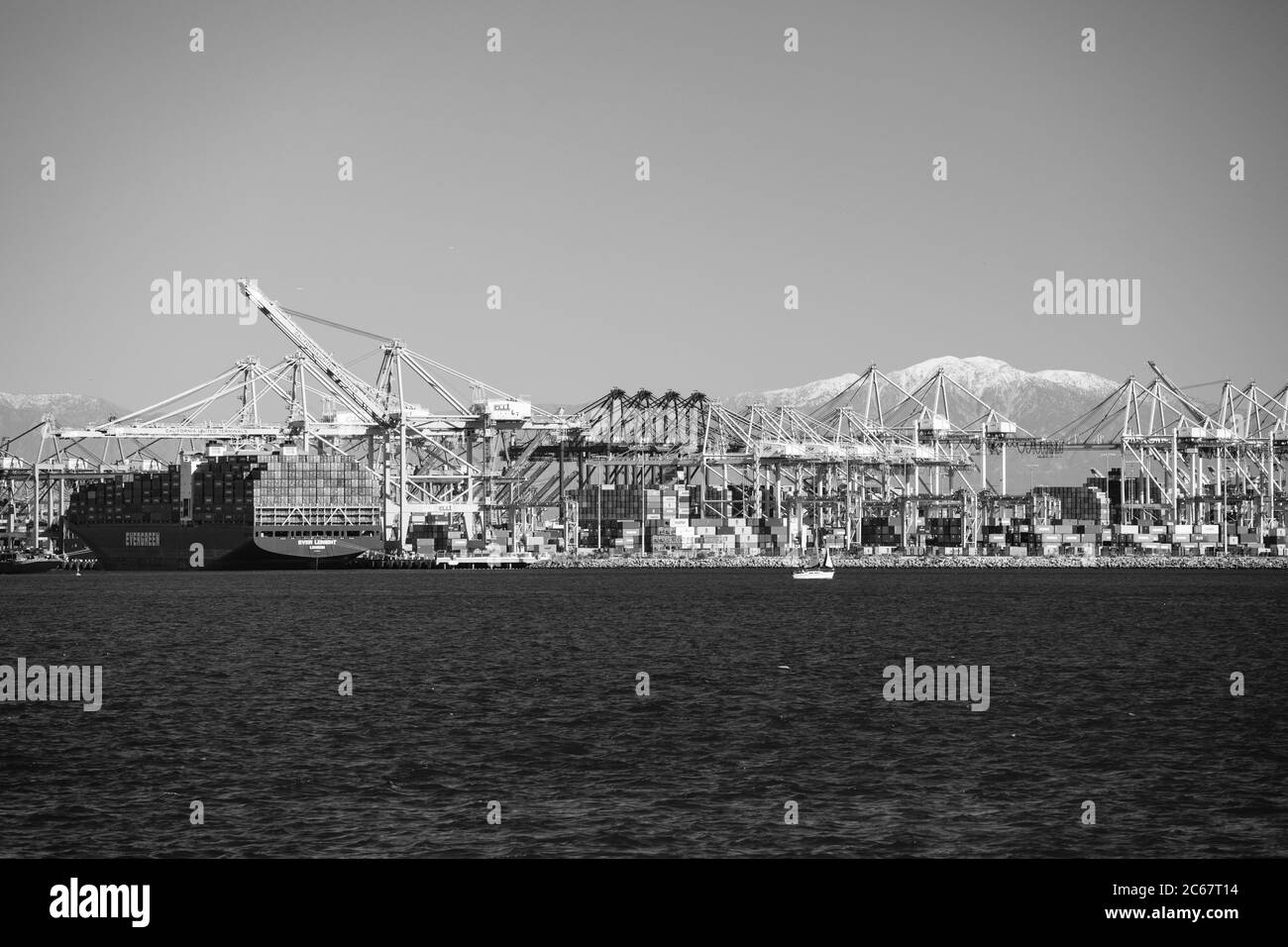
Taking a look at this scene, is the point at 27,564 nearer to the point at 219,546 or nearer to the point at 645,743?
the point at 219,546

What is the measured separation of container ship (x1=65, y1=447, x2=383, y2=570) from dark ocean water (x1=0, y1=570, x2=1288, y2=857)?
8286cm

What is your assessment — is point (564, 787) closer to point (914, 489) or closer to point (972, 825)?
point (972, 825)

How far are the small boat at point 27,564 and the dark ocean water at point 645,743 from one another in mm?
98248

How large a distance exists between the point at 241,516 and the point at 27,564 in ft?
83.3

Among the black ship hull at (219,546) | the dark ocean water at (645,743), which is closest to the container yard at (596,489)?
the black ship hull at (219,546)

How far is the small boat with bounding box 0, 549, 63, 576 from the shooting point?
151 metres

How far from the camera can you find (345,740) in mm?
28266

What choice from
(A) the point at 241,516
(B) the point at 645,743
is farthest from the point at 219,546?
(B) the point at 645,743

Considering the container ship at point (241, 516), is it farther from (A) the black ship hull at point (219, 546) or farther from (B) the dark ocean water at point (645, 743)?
(B) the dark ocean water at point (645, 743)

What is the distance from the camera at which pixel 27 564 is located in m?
151

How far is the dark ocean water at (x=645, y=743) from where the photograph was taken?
65.7 feet
